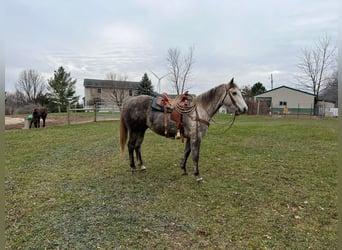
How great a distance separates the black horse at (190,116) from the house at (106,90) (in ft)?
120

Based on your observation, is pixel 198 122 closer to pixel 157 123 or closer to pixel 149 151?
pixel 157 123

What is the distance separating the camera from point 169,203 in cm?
317

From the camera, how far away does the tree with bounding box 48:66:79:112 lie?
1468 inches

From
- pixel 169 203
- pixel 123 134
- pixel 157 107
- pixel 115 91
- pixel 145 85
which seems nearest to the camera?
pixel 169 203

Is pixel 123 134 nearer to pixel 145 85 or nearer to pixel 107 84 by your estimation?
pixel 145 85

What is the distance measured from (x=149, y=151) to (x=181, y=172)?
6.59ft

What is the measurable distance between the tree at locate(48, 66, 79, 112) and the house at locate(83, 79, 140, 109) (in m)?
A: 3.34

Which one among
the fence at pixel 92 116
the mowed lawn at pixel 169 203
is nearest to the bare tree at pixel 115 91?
the fence at pixel 92 116

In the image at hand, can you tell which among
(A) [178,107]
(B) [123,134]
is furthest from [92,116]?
(A) [178,107]

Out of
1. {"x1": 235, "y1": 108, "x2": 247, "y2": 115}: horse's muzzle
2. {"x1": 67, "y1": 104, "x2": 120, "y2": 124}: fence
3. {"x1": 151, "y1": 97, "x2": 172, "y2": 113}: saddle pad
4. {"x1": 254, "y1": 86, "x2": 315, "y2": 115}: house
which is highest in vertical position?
{"x1": 254, "y1": 86, "x2": 315, "y2": 115}: house

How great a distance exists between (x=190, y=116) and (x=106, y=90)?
41.6m

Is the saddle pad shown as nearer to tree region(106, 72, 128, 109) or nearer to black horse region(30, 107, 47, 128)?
black horse region(30, 107, 47, 128)

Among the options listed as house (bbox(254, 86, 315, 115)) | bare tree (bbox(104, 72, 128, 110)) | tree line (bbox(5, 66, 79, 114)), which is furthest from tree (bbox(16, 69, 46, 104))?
house (bbox(254, 86, 315, 115))

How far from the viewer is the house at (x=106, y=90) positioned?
4156 centimetres
